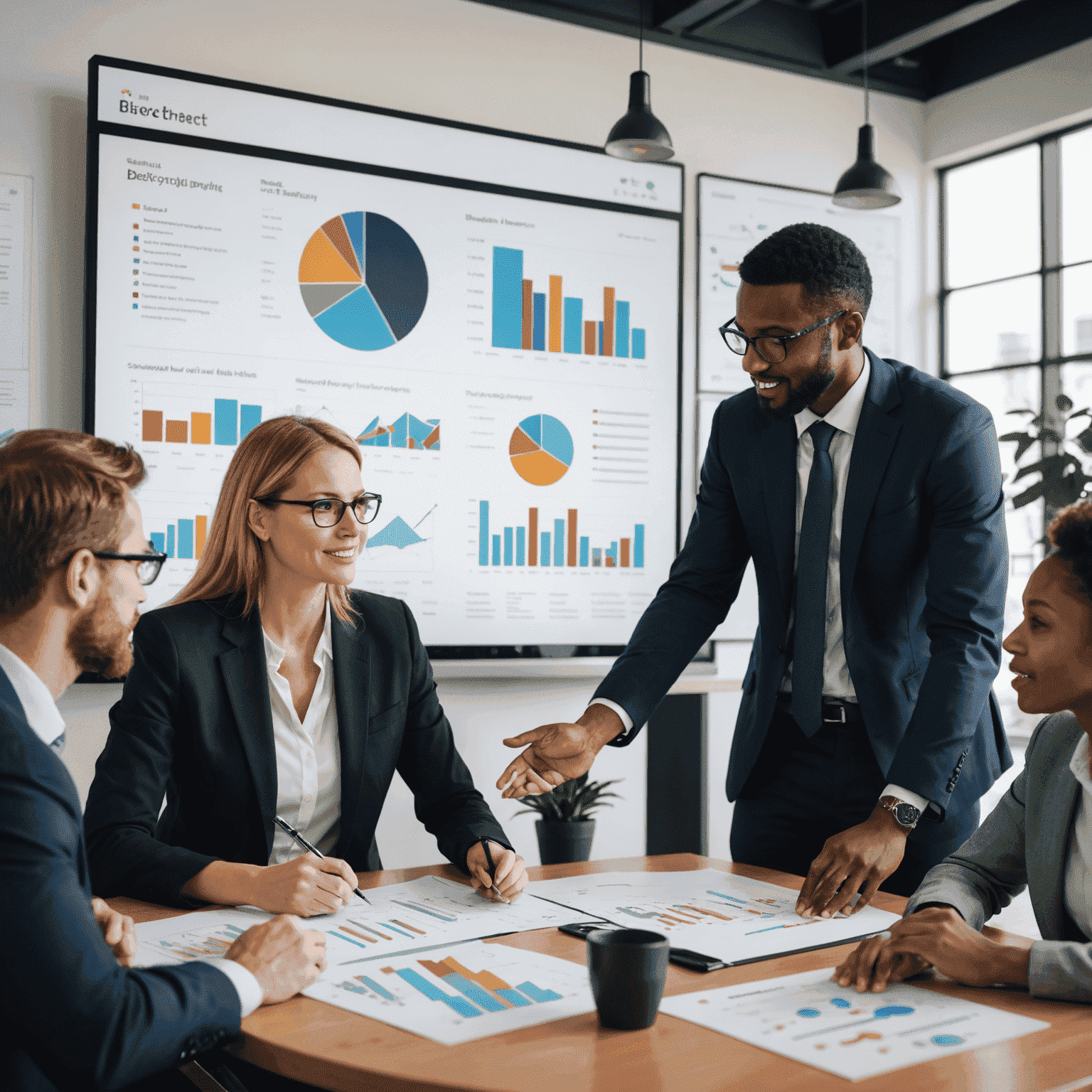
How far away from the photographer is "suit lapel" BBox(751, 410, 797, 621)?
2078mm

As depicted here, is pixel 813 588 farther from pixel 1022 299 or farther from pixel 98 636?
pixel 1022 299

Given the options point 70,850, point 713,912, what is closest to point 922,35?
point 713,912

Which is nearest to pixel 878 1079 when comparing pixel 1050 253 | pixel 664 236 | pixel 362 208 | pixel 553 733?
pixel 553 733

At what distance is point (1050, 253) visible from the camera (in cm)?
434

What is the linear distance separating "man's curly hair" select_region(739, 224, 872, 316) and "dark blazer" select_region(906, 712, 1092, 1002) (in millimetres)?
843

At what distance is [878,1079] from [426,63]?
3.46 m

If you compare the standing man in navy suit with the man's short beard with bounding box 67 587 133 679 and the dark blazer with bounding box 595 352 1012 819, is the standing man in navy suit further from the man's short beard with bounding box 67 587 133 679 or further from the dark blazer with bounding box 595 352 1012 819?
the man's short beard with bounding box 67 587 133 679

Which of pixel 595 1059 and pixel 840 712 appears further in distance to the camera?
pixel 840 712

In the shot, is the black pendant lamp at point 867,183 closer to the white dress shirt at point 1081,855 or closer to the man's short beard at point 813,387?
the man's short beard at point 813,387

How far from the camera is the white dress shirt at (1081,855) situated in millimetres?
1426

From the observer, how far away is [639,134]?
3.16 m

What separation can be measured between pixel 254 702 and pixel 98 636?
27.0 inches

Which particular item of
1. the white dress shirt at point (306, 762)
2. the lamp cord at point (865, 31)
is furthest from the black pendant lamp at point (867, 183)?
the white dress shirt at point (306, 762)

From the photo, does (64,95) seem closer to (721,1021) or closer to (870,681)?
(870,681)
